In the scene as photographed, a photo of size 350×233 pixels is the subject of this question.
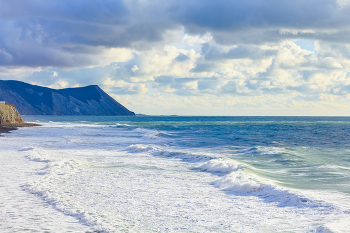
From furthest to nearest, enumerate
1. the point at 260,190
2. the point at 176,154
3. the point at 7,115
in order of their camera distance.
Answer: the point at 7,115
the point at 176,154
the point at 260,190

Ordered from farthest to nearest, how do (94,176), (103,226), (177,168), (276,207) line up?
(177,168) → (94,176) → (276,207) → (103,226)

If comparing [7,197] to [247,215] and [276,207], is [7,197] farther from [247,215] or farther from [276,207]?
[276,207]

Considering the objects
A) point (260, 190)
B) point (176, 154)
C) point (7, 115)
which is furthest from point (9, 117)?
point (260, 190)

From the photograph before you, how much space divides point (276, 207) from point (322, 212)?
4.07 feet

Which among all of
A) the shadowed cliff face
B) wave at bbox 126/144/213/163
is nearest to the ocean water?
wave at bbox 126/144/213/163

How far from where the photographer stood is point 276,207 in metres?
9.51

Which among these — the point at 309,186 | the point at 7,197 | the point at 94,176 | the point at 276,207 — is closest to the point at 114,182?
the point at 94,176

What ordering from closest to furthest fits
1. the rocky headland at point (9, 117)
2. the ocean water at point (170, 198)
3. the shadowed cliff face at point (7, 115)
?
the ocean water at point (170, 198), the rocky headland at point (9, 117), the shadowed cliff face at point (7, 115)

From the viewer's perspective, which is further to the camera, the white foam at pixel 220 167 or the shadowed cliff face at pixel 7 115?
the shadowed cliff face at pixel 7 115

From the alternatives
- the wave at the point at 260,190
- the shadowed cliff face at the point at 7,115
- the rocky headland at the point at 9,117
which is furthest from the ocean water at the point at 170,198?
the shadowed cliff face at the point at 7,115

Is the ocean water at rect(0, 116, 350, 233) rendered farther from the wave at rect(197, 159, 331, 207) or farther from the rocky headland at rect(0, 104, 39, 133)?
the rocky headland at rect(0, 104, 39, 133)

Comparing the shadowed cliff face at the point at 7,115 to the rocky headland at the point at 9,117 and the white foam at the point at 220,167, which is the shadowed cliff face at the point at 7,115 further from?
the white foam at the point at 220,167

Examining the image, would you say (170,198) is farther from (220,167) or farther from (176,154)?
(176,154)

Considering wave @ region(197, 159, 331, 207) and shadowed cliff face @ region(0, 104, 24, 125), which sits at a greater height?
shadowed cliff face @ region(0, 104, 24, 125)
